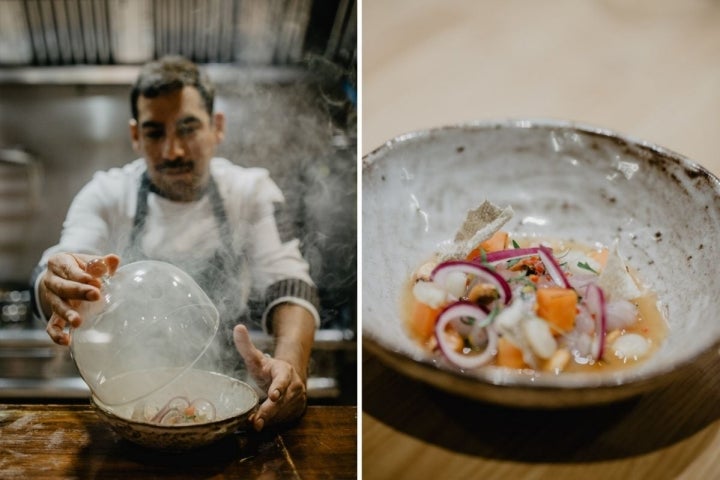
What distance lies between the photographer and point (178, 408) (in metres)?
0.89

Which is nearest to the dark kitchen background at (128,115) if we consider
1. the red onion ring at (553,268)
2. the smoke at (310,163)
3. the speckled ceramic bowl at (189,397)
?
the smoke at (310,163)

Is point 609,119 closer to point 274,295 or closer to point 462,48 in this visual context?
point 462,48

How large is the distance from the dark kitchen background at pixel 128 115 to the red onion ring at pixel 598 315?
32cm

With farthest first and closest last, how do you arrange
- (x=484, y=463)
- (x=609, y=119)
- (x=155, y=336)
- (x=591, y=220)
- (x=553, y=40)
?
(x=553, y=40) → (x=609, y=119) → (x=591, y=220) → (x=155, y=336) → (x=484, y=463)

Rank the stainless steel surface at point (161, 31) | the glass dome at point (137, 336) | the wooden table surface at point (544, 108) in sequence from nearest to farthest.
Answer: the wooden table surface at point (544, 108) < the glass dome at point (137, 336) < the stainless steel surface at point (161, 31)

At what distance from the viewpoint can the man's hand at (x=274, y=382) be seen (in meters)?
0.93

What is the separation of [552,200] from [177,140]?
1.97ft

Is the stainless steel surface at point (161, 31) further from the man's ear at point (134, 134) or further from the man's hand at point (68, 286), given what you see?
the man's hand at point (68, 286)

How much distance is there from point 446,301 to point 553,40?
86cm

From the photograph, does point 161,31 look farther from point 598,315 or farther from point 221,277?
point 598,315

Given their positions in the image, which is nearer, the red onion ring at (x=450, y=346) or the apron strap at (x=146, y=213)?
the red onion ring at (x=450, y=346)

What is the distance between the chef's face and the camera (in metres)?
0.99

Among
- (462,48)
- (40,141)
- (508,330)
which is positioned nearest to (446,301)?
(508,330)

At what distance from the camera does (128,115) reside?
39.1 inches
